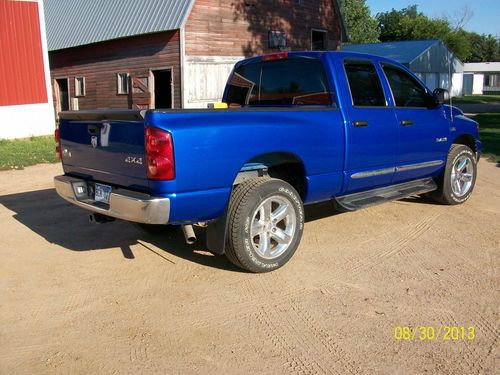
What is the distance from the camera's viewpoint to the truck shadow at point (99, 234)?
5.10 metres

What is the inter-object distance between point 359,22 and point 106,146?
5475cm

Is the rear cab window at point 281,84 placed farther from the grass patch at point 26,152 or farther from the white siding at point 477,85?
the white siding at point 477,85

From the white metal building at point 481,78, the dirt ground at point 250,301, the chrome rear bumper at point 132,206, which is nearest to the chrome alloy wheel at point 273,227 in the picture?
the dirt ground at point 250,301

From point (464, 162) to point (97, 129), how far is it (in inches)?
193

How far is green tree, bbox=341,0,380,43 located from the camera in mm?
52500

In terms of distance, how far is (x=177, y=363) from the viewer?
10.2ft

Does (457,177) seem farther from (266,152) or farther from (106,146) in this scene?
(106,146)

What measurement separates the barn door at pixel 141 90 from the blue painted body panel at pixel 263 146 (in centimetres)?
1509

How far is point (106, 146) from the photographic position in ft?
14.1

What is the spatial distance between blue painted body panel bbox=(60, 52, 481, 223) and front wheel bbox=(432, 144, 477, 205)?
45 cm

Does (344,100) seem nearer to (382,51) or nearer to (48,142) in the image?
(48,142)

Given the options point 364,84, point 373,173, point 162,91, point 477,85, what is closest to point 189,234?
point 373,173

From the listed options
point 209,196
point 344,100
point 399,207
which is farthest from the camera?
point 399,207

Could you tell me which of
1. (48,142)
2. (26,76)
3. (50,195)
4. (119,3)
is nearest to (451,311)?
(50,195)
